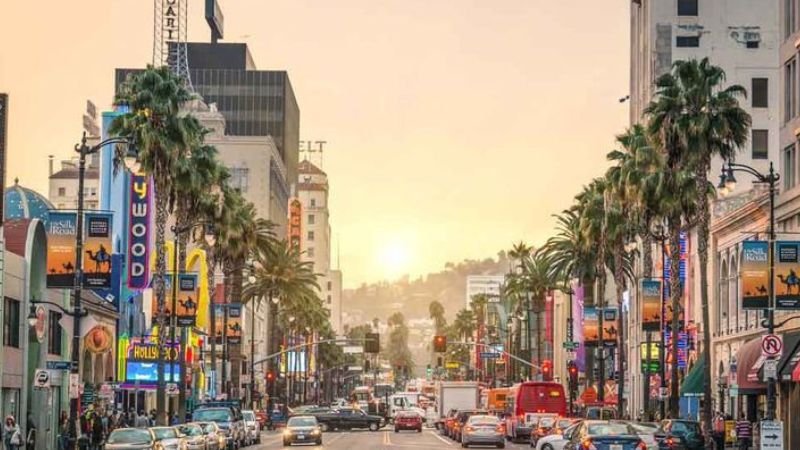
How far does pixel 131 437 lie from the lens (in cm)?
4700

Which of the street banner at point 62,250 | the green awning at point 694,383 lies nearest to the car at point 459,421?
the green awning at point 694,383

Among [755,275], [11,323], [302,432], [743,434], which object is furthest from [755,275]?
[11,323]

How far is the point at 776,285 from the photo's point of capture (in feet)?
167

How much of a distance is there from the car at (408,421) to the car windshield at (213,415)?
32681 millimetres

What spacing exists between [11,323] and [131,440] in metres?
16.7

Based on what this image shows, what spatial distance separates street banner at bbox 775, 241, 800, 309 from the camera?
50.8 m

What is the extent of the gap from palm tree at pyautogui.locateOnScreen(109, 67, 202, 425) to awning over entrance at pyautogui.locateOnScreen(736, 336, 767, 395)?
2619 cm

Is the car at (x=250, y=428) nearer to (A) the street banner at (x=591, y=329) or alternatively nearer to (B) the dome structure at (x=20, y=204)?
(B) the dome structure at (x=20, y=204)

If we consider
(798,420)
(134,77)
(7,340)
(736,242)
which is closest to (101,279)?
(7,340)

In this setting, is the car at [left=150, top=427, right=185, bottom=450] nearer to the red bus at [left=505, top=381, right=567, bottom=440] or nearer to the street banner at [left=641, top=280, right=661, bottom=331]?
the street banner at [left=641, top=280, right=661, bottom=331]

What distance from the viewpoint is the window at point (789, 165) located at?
64.7 m

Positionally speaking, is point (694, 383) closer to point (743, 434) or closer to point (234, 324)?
point (743, 434)

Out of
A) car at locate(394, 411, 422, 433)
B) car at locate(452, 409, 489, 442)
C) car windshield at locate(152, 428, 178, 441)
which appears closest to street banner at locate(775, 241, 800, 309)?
car windshield at locate(152, 428, 178, 441)

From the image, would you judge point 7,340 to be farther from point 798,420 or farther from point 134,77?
point 798,420
